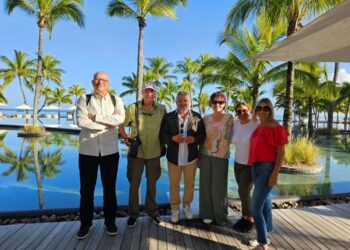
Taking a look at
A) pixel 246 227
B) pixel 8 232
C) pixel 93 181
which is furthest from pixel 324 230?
pixel 8 232

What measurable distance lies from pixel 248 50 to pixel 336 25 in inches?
429

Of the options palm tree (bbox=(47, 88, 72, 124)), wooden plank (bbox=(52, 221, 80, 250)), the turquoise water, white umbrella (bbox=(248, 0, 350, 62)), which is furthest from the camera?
palm tree (bbox=(47, 88, 72, 124))

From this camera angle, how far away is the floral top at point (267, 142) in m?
2.70

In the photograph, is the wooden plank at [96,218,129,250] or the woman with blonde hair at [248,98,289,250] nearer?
the woman with blonde hair at [248,98,289,250]

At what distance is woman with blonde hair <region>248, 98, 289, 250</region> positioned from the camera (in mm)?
2701

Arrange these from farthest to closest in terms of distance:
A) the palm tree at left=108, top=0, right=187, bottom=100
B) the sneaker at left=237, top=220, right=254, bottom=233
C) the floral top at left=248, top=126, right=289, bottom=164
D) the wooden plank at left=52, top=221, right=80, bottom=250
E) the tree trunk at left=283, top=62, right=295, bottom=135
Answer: the palm tree at left=108, top=0, right=187, bottom=100 → the tree trunk at left=283, top=62, right=295, bottom=135 → the sneaker at left=237, top=220, right=254, bottom=233 → the wooden plank at left=52, top=221, right=80, bottom=250 → the floral top at left=248, top=126, right=289, bottom=164

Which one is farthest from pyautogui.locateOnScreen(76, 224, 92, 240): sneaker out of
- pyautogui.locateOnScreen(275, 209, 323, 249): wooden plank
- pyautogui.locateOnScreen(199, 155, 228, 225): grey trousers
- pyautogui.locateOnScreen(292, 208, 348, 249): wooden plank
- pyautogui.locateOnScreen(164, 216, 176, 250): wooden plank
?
pyautogui.locateOnScreen(292, 208, 348, 249): wooden plank

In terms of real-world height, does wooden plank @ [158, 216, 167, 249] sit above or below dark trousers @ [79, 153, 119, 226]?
below

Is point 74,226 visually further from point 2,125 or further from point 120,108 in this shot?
point 2,125

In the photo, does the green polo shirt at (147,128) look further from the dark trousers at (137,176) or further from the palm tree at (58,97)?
the palm tree at (58,97)

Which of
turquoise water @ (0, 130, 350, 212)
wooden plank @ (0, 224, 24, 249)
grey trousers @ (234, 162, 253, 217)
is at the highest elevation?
grey trousers @ (234, 162, 253, 217)

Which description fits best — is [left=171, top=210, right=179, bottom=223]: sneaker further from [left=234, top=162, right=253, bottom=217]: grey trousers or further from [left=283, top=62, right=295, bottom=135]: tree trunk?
[left=283, top=62, right=295, bottom=135]: tree trunk

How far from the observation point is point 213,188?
144 inches

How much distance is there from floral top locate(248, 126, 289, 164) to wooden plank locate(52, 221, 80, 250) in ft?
7.38
